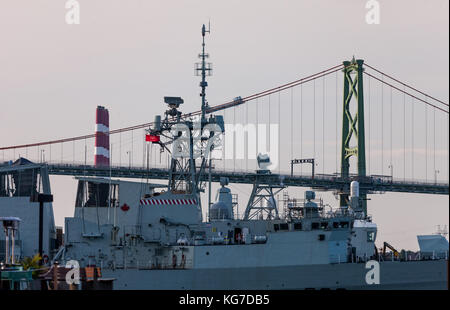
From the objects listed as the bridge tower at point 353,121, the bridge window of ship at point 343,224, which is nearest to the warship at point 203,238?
the bridge window of ship at point 343,224

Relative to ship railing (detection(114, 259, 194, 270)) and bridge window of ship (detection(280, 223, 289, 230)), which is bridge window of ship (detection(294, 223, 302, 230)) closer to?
bridge window of ship (detection(280, 223, 289, 230))

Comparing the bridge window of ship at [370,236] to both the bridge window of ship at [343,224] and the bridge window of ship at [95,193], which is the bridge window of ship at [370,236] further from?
the bridge window of ship at [95,193]

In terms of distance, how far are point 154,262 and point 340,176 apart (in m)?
61.0

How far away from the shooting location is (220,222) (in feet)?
157

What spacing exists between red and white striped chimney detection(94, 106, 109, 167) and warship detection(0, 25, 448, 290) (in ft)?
254

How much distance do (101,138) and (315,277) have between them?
89.5m

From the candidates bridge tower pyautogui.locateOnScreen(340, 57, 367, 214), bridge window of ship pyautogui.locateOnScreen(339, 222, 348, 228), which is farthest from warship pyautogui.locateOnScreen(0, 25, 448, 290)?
bridge tower pyautogui.locateOnScreen(340, 57, 367, 214)

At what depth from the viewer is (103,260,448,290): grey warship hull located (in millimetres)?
45406

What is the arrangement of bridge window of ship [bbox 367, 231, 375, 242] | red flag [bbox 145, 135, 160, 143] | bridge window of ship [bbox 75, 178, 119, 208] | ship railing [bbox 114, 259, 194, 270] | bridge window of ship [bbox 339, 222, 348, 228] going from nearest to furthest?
bridge window of ship [bbox 339, 222, 348, 228] < ship railing [bbox 114, 259, 194, 270] < bridge window of ship [bbox 367, 231, 375, 242] < bridge window of ship [bbox 75, 178, 119, 208] < red flag [bbox 145, 135, 160, 143]

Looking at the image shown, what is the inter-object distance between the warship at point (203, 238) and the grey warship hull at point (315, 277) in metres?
0.05

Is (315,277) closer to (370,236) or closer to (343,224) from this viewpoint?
(343,224)

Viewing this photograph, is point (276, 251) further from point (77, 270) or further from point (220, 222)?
point (77, 270)
